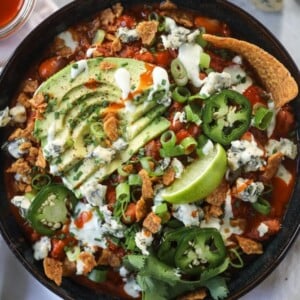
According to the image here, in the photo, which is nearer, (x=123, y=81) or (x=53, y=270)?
(x=123, y=81)

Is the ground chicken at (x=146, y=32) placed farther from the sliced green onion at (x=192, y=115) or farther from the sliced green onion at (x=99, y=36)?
the sliced green onion at (x=192, y=115)

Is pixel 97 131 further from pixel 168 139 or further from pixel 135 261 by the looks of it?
pixel 135 261

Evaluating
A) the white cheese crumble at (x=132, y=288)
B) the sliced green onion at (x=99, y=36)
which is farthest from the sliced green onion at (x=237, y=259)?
the sliced green onion at (x=99, y=36)

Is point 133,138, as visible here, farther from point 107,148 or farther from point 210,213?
point 210,213

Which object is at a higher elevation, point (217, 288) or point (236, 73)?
point (236, 73)

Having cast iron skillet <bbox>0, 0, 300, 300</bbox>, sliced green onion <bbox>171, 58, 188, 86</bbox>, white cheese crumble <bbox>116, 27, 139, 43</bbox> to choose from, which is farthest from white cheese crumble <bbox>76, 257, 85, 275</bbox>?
white cheese crumble <bbox>116, 27, 139, 43</bbox>

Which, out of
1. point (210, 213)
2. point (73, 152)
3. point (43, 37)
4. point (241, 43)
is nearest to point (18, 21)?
point (43, 37)

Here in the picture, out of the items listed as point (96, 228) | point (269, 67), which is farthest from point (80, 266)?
point (269, 67)
